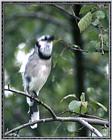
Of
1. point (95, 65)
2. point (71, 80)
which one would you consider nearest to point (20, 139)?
point (71, 80)

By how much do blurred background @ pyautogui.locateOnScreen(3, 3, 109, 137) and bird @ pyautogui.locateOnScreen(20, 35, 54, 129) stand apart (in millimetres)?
47

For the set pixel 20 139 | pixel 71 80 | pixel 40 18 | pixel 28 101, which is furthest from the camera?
pixel 40 18

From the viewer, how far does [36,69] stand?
247cm

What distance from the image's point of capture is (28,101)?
8.36ft

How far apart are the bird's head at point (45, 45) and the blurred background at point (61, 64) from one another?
4 cm

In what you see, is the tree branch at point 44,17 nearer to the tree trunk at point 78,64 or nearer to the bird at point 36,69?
the tree trunk at point 78,64

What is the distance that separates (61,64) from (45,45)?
0.36 metres

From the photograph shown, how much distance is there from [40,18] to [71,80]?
24.0 inches

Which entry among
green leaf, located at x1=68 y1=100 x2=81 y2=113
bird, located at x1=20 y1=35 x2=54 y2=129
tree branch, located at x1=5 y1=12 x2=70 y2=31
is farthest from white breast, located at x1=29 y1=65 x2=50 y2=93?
tree branch, located at x1=5 y1=12 x2=70 y2=31

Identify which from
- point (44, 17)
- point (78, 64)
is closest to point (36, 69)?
point (78, 64)

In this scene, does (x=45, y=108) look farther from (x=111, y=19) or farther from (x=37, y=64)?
(x=111, y=19)

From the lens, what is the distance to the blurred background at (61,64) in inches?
99.8

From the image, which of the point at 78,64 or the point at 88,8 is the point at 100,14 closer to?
the point at 88,8

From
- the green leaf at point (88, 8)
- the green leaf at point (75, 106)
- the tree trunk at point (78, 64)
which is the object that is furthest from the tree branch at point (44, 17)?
the green leaf at point (75, 106)
